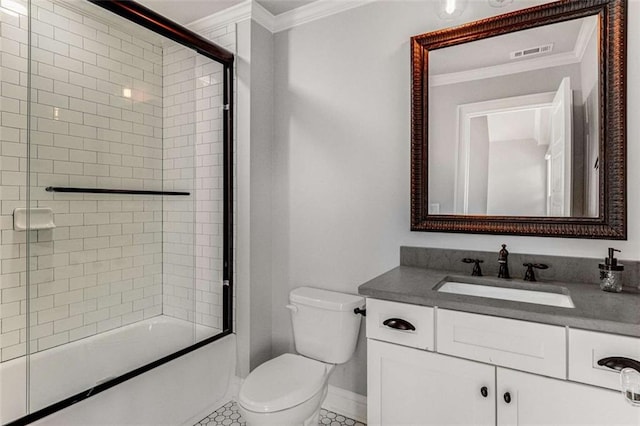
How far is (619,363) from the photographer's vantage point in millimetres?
1021

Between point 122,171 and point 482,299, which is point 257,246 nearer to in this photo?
point 122,171

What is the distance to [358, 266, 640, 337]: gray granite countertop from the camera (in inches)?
41.7

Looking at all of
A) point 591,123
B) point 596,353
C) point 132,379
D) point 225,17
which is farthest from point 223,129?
point 596,353

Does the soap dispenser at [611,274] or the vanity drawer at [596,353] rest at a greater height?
the soap dispenser at [611,274]

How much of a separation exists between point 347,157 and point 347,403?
1.46 meters

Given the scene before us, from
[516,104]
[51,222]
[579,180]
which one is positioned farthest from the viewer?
[51,222]

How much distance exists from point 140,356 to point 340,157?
61.3 inches

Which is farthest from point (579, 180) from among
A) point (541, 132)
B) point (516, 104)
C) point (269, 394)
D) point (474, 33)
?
point (269, 394)

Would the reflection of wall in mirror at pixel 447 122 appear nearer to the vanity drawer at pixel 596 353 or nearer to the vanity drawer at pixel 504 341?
the vanity drawer at pixel 504 341

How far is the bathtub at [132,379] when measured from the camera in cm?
155

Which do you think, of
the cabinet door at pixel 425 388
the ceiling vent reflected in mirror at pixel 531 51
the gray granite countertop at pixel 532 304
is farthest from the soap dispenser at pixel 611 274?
the ceiling vent reflected in mirror at pixel 531 51

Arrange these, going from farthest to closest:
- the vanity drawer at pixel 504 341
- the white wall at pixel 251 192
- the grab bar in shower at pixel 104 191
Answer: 1. the white wall at pixel 251 192
2. the grab bar in shower at pixel 104 191
3. the vanity drawer at pixel 504 341

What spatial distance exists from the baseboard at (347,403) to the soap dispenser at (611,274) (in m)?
1.35

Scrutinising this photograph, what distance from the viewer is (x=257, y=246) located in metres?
2.24
